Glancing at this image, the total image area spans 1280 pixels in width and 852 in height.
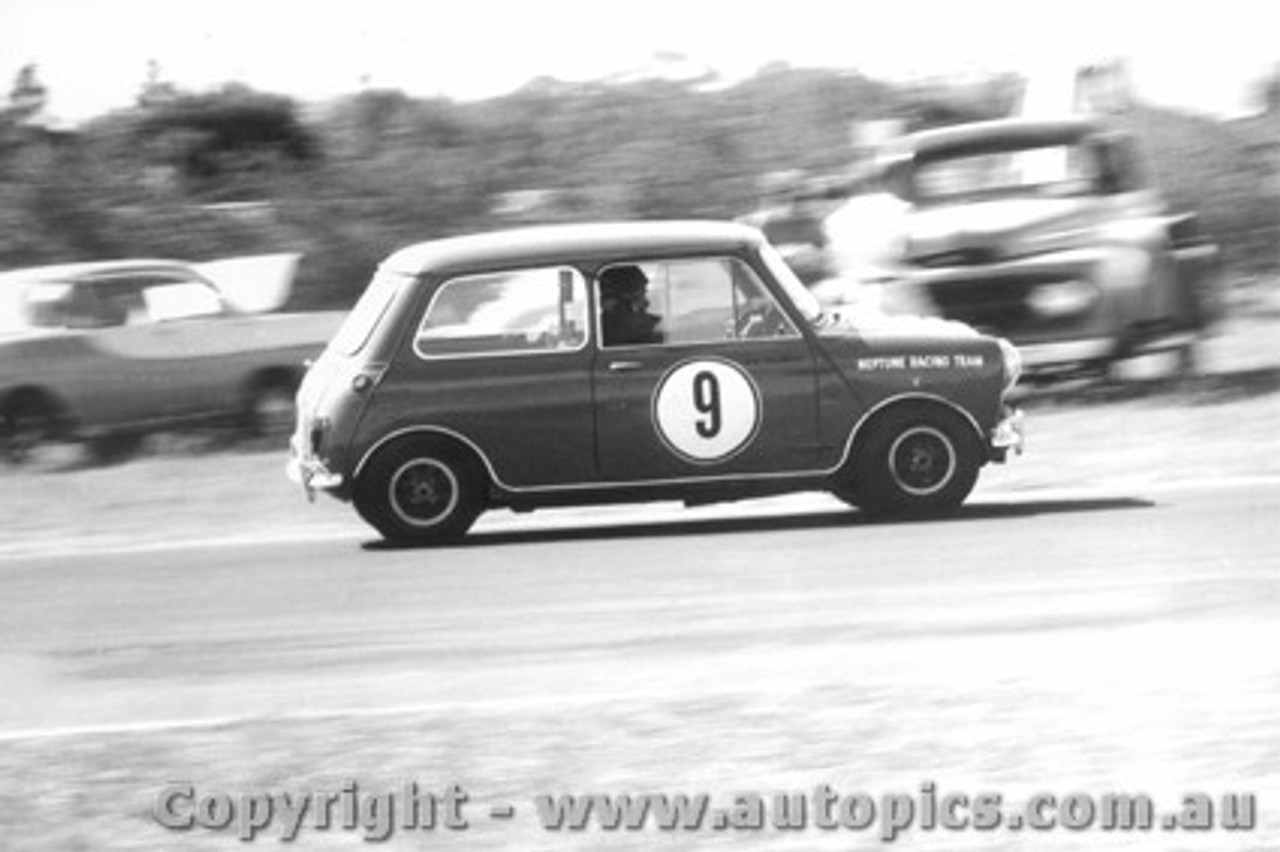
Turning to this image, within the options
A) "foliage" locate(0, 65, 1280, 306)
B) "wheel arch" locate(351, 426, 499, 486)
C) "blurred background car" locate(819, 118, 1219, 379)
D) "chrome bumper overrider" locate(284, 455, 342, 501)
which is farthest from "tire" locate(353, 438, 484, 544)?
"blurred background car" locate(819, 118, 1219, 379)

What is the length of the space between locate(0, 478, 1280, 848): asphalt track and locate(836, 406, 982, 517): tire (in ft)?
0.22

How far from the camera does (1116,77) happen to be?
664cm

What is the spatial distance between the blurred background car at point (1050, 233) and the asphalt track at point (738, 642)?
589 millimetres

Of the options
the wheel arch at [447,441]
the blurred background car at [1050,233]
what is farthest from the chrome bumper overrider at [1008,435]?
the wheel arch at [447,441]

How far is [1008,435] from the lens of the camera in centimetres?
696

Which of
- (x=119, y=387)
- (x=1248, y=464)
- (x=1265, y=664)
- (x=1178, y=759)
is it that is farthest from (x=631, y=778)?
(x=1248, y=464)

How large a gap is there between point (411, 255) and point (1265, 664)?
2253 mm

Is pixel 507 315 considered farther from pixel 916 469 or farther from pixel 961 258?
pixel 961 258

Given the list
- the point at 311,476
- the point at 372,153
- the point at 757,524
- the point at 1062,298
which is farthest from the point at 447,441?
the point at 1062,298

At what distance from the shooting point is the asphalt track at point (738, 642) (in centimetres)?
560

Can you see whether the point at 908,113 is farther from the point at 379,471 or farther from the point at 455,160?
the point at 379,471

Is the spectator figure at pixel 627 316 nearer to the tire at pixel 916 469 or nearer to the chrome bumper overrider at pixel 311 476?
the tire at pixel 916 469

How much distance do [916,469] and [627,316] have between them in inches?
33.6

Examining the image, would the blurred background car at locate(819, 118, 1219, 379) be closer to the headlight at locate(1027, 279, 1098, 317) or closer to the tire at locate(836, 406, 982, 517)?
the headlight at locate(1027, 279, 1098, 317)
